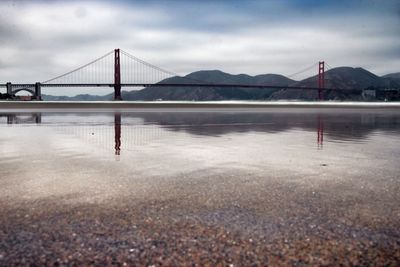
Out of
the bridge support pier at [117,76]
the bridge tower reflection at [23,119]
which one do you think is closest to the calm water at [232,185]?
the bridge tower reflection at [23,119]

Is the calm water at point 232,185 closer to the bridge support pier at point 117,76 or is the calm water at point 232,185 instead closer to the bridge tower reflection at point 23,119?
the bridge tower reflection at point 23,119

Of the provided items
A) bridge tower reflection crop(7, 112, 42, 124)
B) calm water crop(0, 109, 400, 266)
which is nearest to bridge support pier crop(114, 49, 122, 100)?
bridge tower reflection crop(7, 112, 42, 124)

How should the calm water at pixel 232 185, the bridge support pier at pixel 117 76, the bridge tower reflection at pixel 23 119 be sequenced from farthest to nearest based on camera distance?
the bridge support pier at pixel 117 76 < the bridge tower reflection at pixel 23 119 < the calm water at pixel 232 185

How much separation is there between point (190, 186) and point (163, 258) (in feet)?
7.37

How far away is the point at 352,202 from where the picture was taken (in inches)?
157

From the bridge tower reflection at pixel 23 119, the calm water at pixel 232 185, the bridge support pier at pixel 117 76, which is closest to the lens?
the calm water at pixel 232 185

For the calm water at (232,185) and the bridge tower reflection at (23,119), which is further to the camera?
the bridge tower reflection at (23,119)

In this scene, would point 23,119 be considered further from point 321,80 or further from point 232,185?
point 321,80

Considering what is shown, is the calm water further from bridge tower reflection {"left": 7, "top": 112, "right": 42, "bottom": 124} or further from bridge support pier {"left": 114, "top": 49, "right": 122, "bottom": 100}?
bridge support pier {"left": 114, "top": 49, "right": 122, "bottom": 100}

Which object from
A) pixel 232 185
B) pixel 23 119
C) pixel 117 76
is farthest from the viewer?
pixel 117 76

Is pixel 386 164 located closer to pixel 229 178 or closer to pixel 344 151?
pixel 344 151

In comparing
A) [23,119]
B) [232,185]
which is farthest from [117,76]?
[232,185]

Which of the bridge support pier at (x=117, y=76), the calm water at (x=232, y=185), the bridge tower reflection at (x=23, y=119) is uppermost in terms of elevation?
the bridge support pier at (x=117, y=76)

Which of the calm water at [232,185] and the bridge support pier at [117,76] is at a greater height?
the bridge support pier at [117,76]
